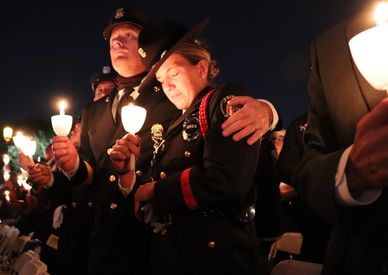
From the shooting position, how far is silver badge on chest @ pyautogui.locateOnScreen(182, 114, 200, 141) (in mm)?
2418

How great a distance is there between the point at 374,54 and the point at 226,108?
1.40m

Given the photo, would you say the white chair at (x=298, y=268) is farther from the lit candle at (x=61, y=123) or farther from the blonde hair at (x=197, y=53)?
the lit candle at (x=61, y=123)

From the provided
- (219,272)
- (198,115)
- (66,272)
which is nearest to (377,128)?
(219,272)

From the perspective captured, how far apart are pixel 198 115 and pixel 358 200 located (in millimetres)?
1427

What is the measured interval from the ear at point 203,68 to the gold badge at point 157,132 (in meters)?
0.47

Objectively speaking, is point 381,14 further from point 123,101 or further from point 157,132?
point 123,101

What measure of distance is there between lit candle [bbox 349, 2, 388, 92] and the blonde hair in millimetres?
1829

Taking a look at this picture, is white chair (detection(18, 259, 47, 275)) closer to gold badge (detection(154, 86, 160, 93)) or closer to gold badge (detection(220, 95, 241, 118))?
gold badge (detection(154, 86, 160, 93))

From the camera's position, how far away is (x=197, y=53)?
2725 mm

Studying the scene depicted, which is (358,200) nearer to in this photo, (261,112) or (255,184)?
(261,112)

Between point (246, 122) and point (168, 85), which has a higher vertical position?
point (168, 85)

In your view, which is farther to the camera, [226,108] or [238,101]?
[226,108]

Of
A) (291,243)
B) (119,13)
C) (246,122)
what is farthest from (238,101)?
(291,243)

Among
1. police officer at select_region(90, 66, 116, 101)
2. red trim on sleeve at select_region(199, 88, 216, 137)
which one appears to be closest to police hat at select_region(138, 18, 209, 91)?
red trim on sleeve at select_region(199, 88, 216, 137)
